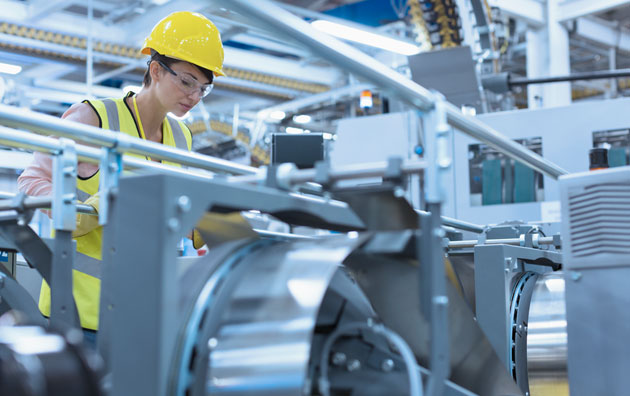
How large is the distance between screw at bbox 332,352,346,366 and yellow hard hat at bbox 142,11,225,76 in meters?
1.07

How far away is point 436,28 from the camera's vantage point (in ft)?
14.9

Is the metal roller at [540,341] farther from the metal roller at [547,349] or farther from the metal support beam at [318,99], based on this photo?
the metal support beam at [318,99]

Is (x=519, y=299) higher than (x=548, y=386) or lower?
higher

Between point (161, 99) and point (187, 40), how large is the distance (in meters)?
0.17

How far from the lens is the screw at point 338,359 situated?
950mm

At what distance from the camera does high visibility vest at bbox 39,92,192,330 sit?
4.94 feet

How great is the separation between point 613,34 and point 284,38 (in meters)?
6.52

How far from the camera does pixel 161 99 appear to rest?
178 cm

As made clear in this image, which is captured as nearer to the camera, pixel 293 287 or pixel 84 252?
pixel 293 287

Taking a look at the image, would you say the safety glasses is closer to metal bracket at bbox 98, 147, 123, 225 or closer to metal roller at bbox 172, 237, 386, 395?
metal bracket at bbox 98, 147, 123, 225

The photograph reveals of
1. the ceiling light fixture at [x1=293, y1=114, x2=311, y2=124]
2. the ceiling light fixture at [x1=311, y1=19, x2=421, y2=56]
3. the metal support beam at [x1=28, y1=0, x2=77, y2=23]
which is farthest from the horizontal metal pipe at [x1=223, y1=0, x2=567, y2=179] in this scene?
the ceiling light fixture at [x1=293, y1=114, x2=311, y2=124]

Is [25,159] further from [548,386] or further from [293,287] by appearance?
[293,287]

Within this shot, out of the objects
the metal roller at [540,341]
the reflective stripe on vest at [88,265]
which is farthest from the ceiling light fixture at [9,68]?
the metal roller at [540,341]

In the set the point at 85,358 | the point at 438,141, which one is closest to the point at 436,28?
the point at 438,141
